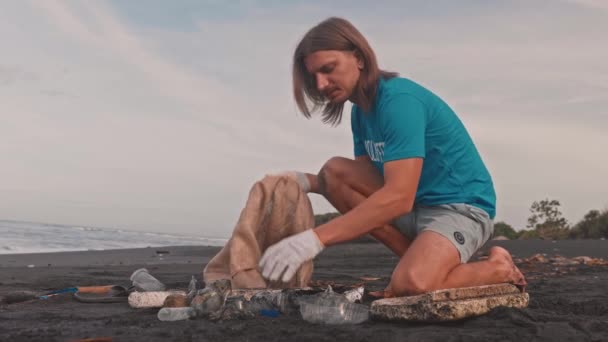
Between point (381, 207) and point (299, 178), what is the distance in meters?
1.07

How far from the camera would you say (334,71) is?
347cm

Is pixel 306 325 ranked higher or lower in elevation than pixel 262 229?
lower

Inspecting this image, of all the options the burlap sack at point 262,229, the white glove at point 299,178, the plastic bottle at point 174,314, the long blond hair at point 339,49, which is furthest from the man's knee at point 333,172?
the plastic bottle at point 174,314

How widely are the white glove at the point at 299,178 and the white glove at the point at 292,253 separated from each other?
3.06ft

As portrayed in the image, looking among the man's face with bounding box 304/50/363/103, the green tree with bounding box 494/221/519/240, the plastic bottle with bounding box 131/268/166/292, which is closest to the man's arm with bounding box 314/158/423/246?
the man's face with bounding box 304/50/363/103

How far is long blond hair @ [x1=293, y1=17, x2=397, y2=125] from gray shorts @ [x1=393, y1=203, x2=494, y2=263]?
0.74m

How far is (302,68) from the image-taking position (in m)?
3.73

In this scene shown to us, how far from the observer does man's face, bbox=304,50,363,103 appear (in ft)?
11.3

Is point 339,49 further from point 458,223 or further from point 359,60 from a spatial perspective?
point 458,223

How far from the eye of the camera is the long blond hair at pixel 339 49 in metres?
3.48

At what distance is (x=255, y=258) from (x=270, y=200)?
1.25 ft

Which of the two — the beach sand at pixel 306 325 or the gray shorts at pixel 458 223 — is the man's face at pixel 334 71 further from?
the beach sand at pixel 306 325

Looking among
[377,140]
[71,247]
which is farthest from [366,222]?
[71,247]

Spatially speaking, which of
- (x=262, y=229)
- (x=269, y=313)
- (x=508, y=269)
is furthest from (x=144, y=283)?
(x=508, y=269)
